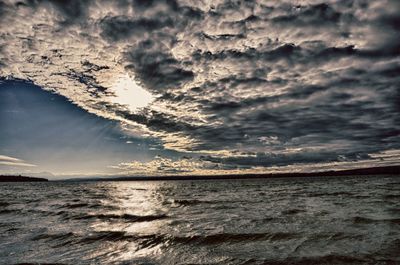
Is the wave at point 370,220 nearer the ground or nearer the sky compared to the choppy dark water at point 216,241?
nearer the sky

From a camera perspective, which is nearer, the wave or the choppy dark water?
the choppy dark water

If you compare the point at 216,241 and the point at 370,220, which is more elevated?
the point at 370,220

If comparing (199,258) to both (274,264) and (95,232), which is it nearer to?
(274,264)

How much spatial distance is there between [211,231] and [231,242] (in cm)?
208

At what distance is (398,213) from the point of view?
52.2 ft

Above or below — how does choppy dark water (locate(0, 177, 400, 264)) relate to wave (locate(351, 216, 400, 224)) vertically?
below

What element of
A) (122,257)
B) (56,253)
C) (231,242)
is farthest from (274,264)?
(56,253)

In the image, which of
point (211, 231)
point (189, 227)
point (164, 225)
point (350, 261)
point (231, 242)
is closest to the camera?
point (350, 261)

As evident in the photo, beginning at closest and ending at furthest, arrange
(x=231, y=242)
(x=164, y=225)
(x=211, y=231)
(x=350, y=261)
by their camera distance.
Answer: (x=350, y=261) → (x=231, y=242) → (x=211, y=231) → (x=164, y=225)

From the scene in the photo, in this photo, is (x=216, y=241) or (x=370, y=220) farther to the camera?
(x=370, y=220)

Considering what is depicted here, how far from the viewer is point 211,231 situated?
12.9m

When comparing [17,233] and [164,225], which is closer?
[17,233]

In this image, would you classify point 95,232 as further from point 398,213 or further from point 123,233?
point 398,213

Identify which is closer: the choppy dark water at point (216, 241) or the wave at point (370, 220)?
the choppy dark water at point (216, 241)
